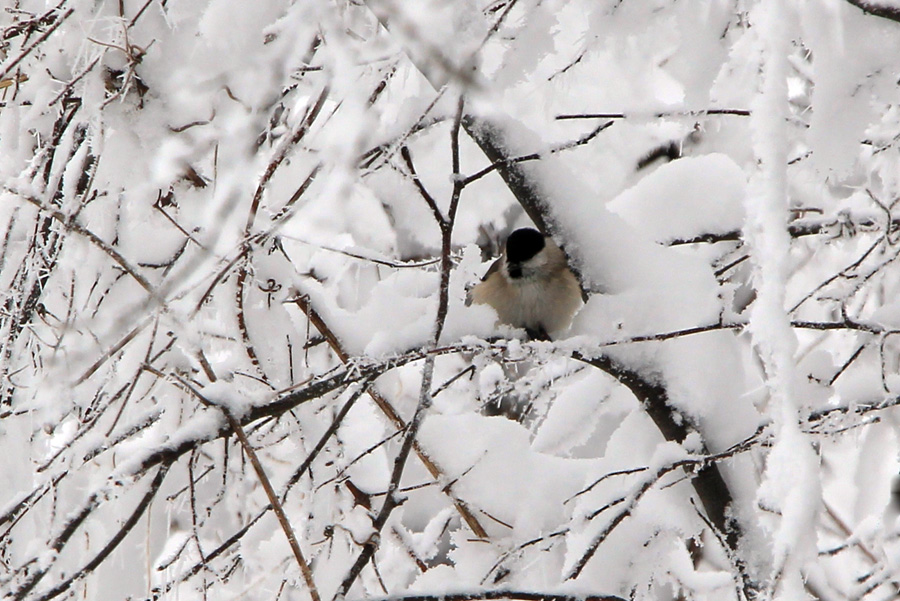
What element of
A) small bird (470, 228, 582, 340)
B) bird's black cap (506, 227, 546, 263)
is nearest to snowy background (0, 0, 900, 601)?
small bird (470, 228, 582, 340)

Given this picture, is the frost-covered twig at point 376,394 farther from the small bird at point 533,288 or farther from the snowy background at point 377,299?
the small bird at point 533,288

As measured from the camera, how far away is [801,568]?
0.84m

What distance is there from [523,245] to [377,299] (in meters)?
1.13

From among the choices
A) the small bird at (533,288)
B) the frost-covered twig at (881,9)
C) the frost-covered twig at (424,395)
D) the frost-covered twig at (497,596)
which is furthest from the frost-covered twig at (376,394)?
the frost-covered twig at (881,9)

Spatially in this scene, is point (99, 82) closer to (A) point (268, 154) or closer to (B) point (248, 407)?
(A) point (268, 154)

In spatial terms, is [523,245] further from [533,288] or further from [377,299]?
[377,299]

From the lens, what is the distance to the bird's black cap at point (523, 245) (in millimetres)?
3236

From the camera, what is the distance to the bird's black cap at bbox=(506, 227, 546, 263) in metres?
3.24

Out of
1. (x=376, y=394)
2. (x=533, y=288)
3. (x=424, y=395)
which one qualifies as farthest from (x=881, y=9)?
(x=533, y=288)

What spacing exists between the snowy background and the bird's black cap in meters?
0.47

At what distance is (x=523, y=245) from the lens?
3252mm

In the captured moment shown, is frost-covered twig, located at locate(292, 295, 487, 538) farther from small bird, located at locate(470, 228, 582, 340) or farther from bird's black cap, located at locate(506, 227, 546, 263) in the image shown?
bird's black cap, located at locate(506, 227, 546, 263)

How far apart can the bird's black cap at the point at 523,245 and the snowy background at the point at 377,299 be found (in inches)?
18.4

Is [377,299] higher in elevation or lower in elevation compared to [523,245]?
lower
